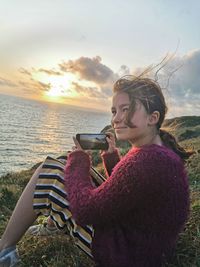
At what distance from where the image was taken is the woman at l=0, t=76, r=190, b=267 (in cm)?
340

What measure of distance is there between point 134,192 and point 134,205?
6.0 inches

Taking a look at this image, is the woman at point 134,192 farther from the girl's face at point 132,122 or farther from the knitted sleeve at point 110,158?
the knitted sleeve at point 110,158

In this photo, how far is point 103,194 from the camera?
11.5 feet

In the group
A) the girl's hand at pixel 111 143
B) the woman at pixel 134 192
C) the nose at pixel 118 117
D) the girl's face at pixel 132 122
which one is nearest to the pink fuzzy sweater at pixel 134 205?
the woman at pixel 134 192

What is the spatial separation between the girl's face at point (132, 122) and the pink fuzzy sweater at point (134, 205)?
202mm

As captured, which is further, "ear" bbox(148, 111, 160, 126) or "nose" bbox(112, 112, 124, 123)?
"nose" bbox(112, 112, 124, 123)

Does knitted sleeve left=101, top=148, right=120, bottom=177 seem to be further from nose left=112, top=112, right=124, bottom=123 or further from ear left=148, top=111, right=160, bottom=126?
ear left=148, top=111, right=160, bottom=126

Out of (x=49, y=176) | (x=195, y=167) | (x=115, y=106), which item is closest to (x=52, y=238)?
(x=49, y=176)

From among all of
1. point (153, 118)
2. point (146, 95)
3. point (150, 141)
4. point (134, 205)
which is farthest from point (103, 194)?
point (146, 95)

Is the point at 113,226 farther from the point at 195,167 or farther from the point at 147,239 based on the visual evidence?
the point at 195,167

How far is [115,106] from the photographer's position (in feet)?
12.9

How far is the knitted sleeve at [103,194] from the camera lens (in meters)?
3.40

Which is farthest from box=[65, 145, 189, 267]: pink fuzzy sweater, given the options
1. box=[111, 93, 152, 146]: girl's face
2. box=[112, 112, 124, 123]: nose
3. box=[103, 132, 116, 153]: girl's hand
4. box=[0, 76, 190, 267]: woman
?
box=[103, 132, 116, 153]: girl's hand

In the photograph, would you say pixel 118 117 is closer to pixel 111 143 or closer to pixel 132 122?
pixel 132 122
